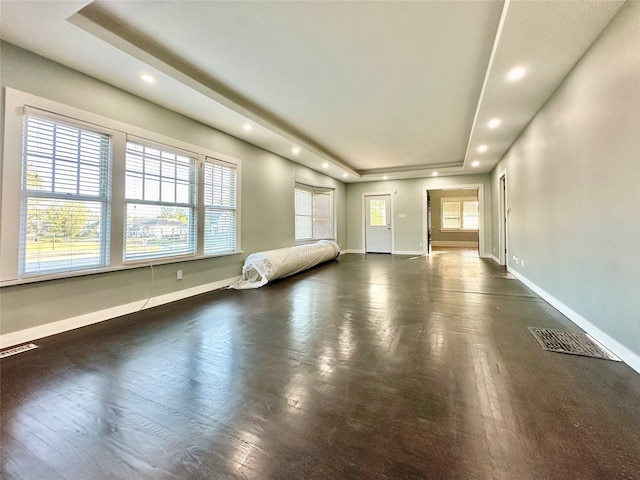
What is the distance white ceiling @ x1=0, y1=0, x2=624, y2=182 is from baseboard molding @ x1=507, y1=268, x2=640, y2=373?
2.38 meters

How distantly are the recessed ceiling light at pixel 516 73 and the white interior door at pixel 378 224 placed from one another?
20.3 ft

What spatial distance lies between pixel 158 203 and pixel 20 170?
1250 millimetres

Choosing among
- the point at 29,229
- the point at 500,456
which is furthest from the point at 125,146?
the point at 500,456

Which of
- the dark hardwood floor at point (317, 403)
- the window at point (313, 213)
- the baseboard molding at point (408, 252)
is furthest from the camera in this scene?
the baseboard molding at point (408, 252)

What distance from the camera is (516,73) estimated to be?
2.75 m

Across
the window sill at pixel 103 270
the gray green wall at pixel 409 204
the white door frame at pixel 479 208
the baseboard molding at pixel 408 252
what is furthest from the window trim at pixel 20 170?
the white door frame at pixel 479 208

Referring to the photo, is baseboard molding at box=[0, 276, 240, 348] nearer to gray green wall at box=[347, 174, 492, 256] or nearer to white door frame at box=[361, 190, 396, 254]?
white door frame at box=[361, 190, 396, 254]

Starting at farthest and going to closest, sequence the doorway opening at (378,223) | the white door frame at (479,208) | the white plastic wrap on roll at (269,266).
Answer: the doorway opening at (378,223) → the white door frame at (479,208) → the white plastic wrap on roll at (269,266)

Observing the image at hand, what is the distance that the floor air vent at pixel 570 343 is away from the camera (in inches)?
80.0

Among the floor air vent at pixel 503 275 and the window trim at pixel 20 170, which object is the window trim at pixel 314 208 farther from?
the floor air vent at pixel 503 275

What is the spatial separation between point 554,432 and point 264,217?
16.3 ft

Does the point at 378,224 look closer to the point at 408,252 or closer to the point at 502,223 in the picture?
the point at 408,252

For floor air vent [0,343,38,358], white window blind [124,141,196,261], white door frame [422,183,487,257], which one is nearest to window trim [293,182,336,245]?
white door frame [422,183,487,257]

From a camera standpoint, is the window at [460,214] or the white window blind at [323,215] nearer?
the white window blind at [323,215]
